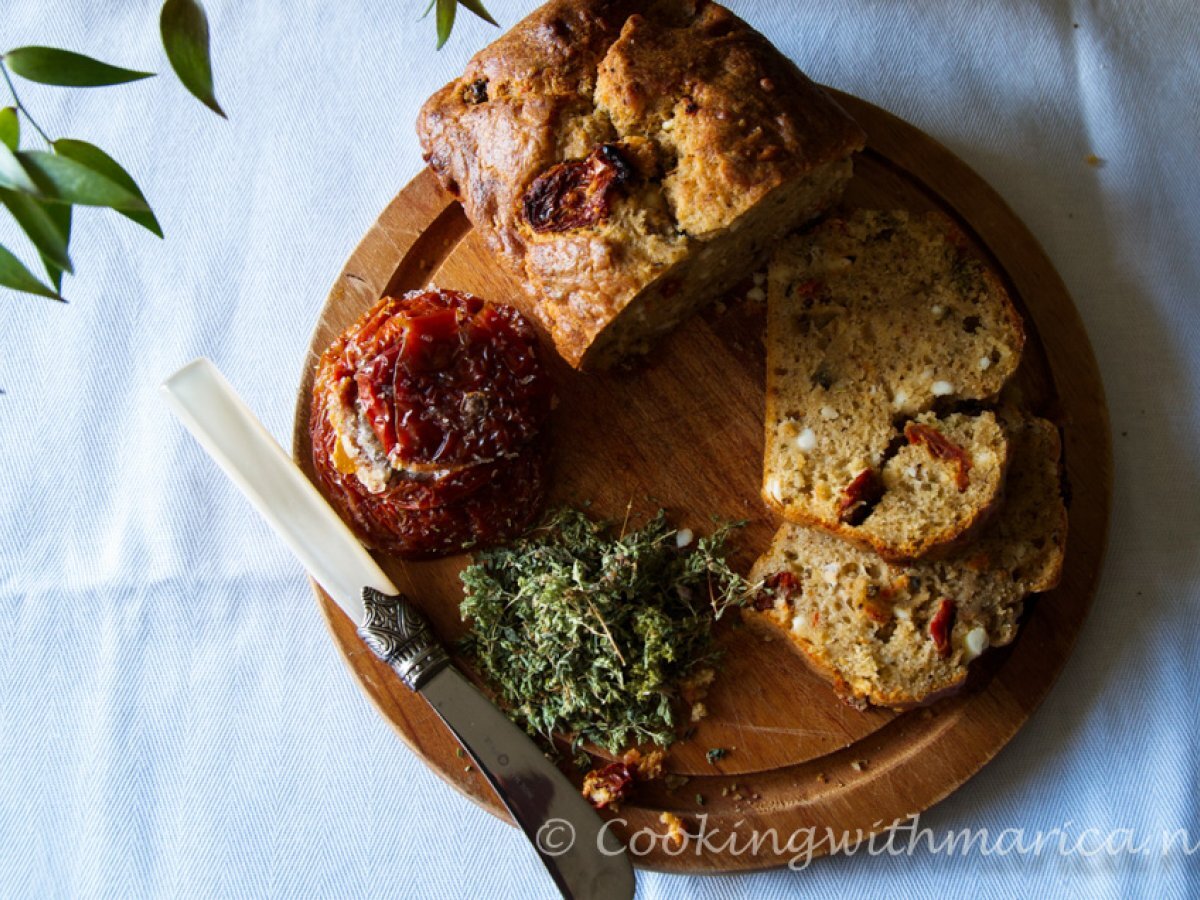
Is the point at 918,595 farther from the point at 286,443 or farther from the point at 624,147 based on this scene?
the point at 286,443

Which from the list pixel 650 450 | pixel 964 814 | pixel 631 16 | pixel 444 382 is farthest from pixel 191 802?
pixel 631 16

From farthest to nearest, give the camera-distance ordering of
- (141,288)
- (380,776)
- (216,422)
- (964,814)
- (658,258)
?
(141,288)
(380,776)
(964,814)
(216,422)
(658,258)

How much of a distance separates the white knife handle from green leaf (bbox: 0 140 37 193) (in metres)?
1.30

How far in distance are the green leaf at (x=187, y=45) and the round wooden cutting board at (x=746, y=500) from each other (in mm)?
1565

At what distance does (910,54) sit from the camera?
384 cm

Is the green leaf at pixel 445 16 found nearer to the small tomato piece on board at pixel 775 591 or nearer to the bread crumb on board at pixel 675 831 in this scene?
the small tomato piece on board at pixel 775 591

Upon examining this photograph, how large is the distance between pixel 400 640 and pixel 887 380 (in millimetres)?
1901

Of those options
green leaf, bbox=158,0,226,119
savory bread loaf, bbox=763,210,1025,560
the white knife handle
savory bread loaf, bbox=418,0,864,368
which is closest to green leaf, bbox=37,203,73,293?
green leaf, bbox=158,0,226,119

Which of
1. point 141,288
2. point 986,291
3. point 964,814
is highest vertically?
point 141,288

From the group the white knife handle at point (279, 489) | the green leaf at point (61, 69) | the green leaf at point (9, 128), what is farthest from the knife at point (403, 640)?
the green leaf at point (61, 69)

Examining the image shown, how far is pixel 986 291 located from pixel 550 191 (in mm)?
1562

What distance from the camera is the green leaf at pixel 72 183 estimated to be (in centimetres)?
199

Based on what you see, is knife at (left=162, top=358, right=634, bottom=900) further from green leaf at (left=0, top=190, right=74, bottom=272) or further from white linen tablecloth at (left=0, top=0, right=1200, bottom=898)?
green leaf at (left=0, top=190, right=74, bottom=272)

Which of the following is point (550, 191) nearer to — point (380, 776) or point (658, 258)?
point (658, 258)
